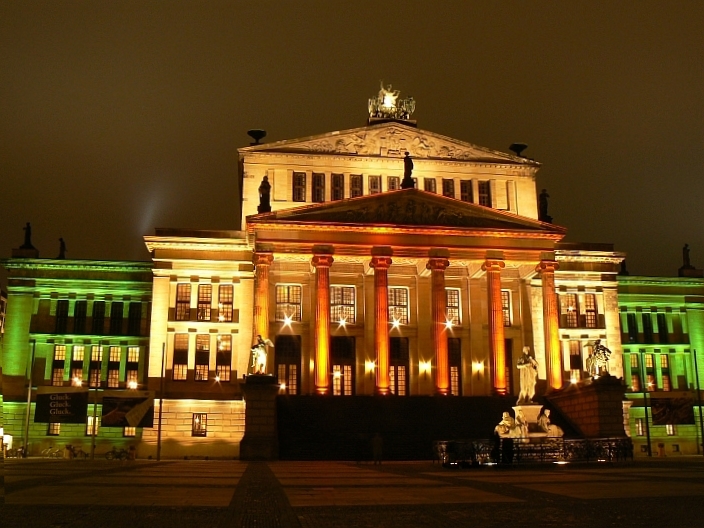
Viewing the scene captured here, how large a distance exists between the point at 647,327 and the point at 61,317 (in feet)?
164

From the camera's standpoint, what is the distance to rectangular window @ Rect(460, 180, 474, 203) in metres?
64.7

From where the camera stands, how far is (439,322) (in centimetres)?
5625

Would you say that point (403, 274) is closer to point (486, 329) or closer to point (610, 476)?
point (486, 329)

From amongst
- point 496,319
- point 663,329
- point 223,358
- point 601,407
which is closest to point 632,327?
point 663,329

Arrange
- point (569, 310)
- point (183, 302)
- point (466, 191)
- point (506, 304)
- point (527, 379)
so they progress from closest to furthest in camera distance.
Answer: point (527, 379) → point (183, 302) → point (506, 304) → point (569, 310) → point (466, 191)

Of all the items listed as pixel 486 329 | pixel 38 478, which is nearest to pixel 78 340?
pixel 486 329

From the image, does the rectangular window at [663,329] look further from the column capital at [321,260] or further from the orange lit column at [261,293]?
the orange lit column at [261,293]

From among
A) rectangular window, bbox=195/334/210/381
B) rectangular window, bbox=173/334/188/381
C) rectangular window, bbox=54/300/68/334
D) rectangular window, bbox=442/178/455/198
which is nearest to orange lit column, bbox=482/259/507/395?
rectangular window, bbox=442/178/455/198

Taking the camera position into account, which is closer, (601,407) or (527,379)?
Result: (527,379)

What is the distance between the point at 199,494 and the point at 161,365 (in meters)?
41.6

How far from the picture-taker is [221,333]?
60.5 meters

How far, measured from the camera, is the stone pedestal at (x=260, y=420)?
44.6 metres

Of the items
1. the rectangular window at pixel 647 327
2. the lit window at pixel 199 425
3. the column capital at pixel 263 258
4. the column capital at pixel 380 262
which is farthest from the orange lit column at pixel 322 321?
the rectangular window at pixel 647 327

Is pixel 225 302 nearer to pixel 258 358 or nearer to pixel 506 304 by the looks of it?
pixel 258 358
